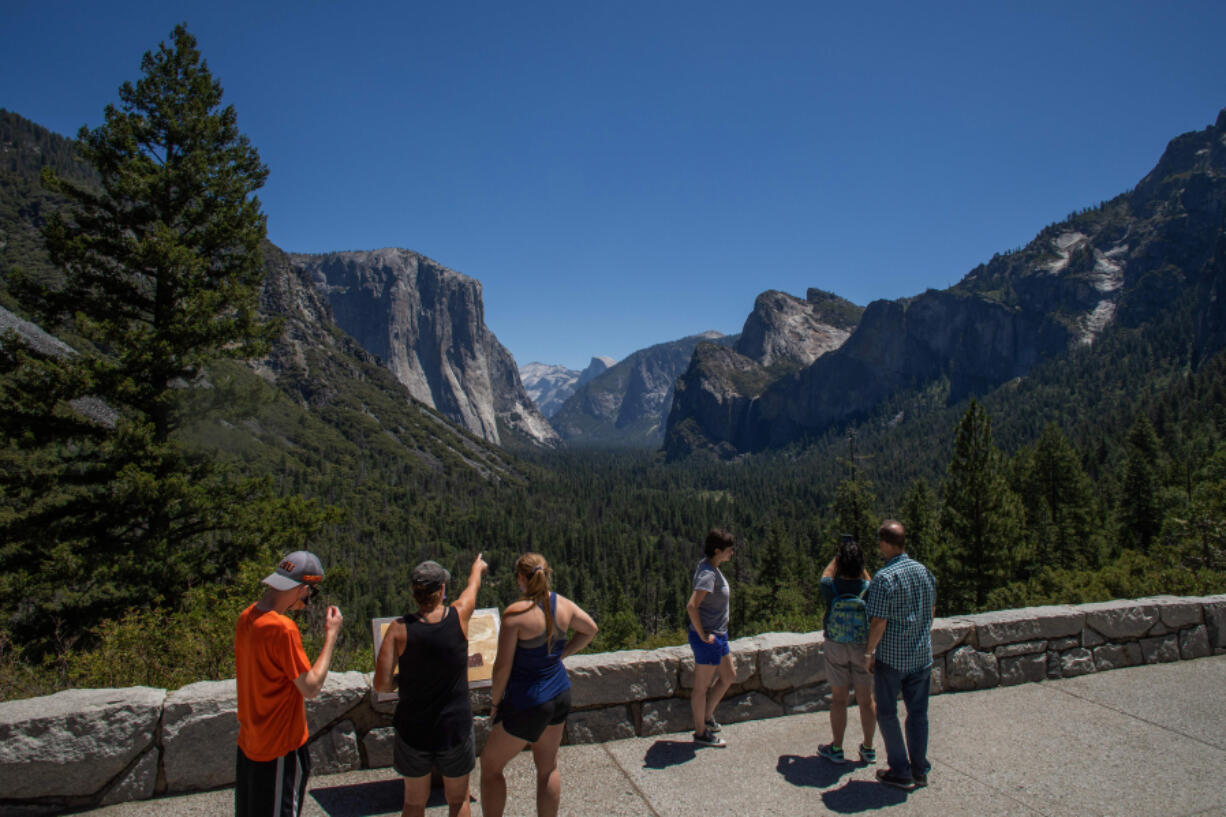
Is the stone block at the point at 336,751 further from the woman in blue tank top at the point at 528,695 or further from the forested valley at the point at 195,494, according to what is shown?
the forested valley at the point at 195,494

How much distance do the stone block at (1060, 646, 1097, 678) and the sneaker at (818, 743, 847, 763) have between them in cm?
381

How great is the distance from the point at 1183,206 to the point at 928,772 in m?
273

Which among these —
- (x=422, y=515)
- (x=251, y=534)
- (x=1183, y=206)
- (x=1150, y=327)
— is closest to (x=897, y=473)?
(x=1150, y=327)

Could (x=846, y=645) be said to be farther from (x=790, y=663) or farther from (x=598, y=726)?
(x=598, y=726)

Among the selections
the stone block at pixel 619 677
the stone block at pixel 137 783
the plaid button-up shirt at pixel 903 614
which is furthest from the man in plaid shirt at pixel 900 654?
the stone block at pixel 137 783

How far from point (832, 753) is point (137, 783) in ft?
17.7

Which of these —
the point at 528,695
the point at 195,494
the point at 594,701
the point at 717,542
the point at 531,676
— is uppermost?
the point at 195,494

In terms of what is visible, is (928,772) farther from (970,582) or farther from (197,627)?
(970,582)

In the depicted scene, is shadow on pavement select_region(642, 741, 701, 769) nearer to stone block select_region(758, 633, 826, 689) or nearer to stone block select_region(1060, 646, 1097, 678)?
stone block select_region(758, 633, 826, 689)

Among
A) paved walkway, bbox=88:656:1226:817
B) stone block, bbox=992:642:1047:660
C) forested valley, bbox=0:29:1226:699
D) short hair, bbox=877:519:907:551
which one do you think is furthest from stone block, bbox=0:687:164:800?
stone block, bbox=992:642:1047:660

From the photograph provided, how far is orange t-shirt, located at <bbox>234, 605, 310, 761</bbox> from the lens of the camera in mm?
3180

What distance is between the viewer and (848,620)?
4977 millimetres

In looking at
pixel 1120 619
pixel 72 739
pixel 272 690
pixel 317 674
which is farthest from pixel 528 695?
pixel 1120 619

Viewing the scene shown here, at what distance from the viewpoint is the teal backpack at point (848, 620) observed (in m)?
4.95
